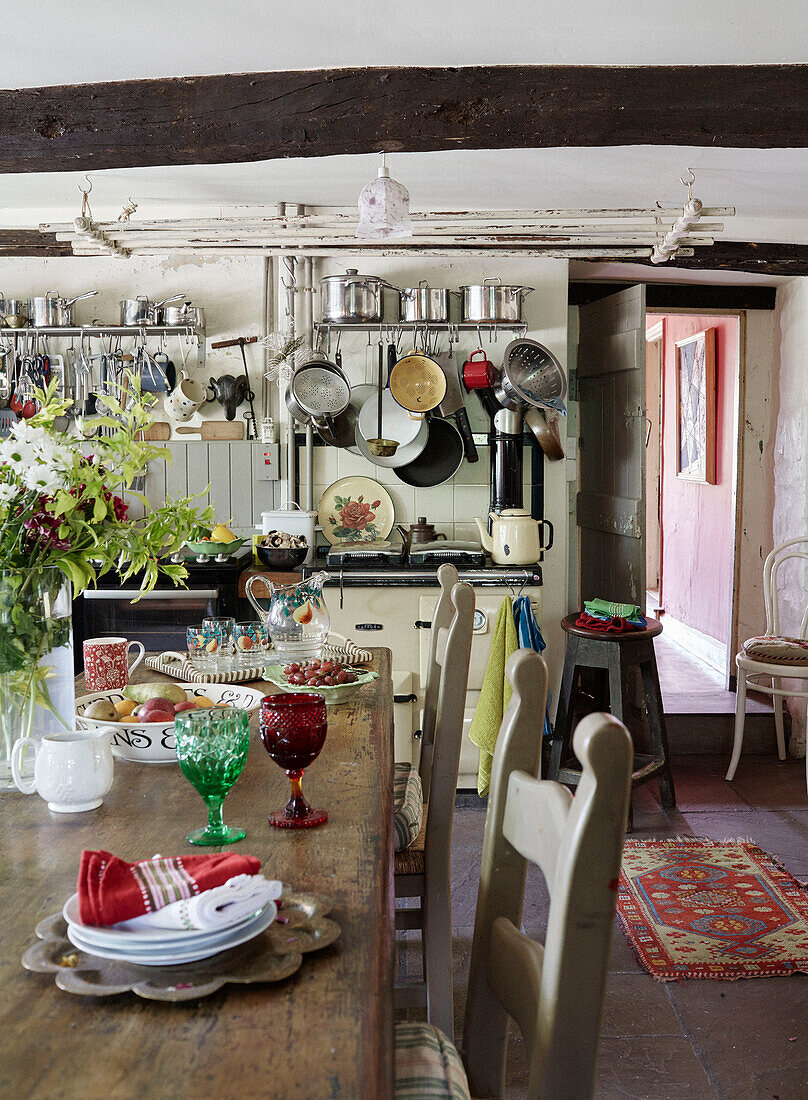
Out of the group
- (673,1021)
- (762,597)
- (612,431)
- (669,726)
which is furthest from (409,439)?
(673,1021)

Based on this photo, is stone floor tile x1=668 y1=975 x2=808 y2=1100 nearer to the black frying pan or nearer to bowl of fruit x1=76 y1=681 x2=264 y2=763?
bowl of fruit x1=76 y1=681 x2=264 y2=763

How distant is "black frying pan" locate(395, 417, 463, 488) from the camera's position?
4.82 meters

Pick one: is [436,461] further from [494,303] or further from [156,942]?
[156,942]

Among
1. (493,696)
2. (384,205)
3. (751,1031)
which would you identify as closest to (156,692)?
(384,205)

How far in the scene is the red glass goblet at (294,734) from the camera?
4.43 feet

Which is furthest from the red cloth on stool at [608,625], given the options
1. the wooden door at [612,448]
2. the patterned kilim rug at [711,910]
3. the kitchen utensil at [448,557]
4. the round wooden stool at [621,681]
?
the wooden door at [612,448]

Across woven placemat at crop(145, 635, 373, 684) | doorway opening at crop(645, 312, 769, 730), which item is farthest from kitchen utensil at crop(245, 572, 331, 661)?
doorway opening at crop(645, 312, 769, 730)

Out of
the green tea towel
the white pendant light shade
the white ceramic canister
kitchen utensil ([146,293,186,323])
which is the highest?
kitchen utensil ([146,293,186,323])

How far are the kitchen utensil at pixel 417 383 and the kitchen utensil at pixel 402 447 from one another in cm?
11

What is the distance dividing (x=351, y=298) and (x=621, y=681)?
2123 millimetres

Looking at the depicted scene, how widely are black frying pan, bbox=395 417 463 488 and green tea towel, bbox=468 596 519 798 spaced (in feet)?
3.10

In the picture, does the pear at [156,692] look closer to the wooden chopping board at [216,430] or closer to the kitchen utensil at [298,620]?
the kitchen utensil at [298,620]

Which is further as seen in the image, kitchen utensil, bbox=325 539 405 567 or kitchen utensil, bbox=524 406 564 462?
kitchen utensil, bbox=524 406 564 462

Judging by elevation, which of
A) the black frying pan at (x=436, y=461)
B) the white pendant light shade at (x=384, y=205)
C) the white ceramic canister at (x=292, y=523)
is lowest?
the white ceramic canister at (x=292, y=523)
